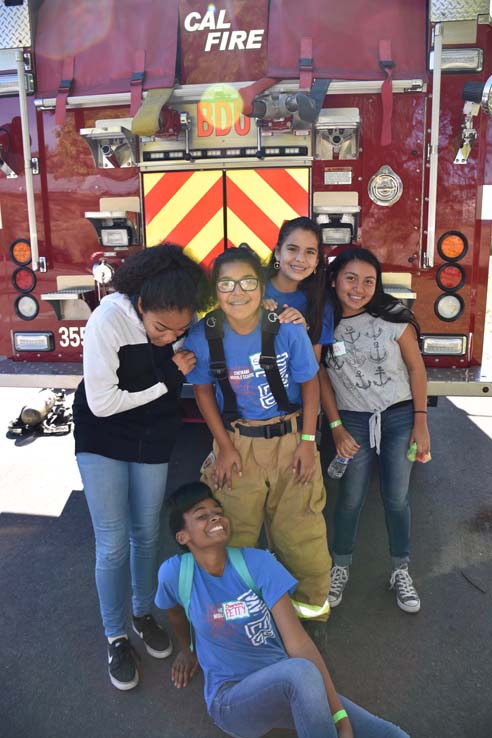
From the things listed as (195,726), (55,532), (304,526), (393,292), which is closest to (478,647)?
(304,526)

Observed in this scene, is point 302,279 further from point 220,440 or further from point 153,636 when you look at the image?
point 153,636

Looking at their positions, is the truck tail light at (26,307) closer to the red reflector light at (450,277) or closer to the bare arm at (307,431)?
the bare arm at (307,431)

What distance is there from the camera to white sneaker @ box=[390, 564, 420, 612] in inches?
120

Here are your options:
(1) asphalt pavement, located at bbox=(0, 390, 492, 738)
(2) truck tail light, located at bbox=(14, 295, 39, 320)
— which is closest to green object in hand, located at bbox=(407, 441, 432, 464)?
(1) asphalt pavement, located at bbox=(0, 390, 492, 738)

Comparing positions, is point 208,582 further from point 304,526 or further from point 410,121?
point 410,121

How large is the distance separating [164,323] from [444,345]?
6.89 feet

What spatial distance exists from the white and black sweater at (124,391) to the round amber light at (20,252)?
1931 mm

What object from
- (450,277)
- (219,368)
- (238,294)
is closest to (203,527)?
(219,368)

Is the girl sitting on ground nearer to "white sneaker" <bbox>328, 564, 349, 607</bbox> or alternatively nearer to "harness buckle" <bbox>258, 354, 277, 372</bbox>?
"harness buckle" <bbox>258, 354, 277, 372</bbox>

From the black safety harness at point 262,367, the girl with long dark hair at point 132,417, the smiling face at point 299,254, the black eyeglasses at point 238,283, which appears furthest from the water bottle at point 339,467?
the black eyeglasses at point 238,283

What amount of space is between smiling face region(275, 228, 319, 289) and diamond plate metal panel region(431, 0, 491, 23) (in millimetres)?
1652

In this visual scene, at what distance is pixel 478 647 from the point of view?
2803 mm

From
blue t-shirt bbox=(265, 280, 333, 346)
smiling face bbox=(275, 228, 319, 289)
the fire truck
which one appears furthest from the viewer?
the fire truck

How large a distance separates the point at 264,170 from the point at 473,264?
135cm
